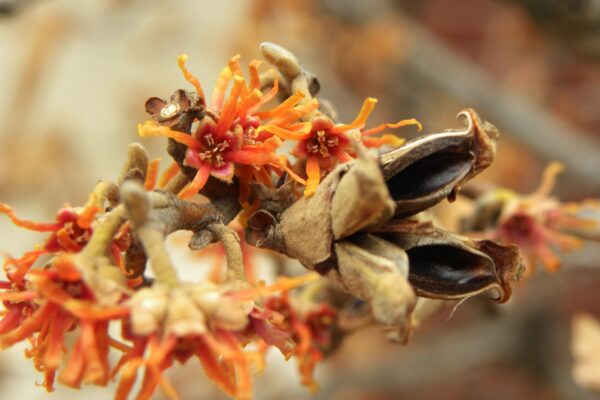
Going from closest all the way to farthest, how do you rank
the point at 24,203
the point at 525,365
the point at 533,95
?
the point at 525,365 < the point at 533,95 < the point at 24,203

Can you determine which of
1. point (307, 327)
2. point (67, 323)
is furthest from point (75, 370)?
point (307, 327)

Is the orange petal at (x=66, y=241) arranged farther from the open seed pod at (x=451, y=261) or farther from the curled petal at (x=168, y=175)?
the open seed pod at (x=451, y=261)

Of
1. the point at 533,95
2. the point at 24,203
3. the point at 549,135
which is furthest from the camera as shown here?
the point at 24,203

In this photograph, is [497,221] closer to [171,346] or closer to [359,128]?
[359,128]

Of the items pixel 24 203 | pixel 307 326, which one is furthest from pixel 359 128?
pixel 24 203

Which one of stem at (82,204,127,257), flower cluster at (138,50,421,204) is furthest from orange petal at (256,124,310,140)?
stem at (82,204,127,257)

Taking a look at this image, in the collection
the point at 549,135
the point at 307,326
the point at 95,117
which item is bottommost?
the point at 95,117

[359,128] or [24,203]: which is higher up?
[359,128]

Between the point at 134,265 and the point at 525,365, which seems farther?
the point at 525,365
